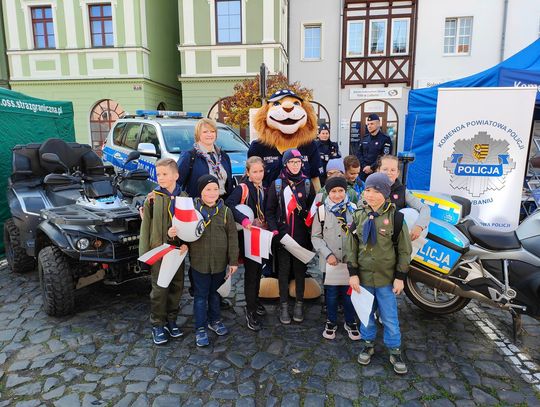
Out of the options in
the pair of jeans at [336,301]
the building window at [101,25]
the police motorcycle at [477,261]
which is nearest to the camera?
the police motorcycle at [477,261]

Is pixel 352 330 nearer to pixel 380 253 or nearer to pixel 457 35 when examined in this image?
pixel 380 253

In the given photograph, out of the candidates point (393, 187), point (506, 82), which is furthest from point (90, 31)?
A: point (393, 187)

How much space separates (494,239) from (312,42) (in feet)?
49.4

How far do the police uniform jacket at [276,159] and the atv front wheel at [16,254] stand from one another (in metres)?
3.08

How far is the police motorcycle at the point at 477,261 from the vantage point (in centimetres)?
281

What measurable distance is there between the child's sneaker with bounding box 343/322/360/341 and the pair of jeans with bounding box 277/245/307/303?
19.4 inches

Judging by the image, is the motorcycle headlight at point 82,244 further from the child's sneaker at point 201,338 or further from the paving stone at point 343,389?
the paving stone at point 343,389

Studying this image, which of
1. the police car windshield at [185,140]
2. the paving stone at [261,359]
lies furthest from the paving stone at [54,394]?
the police car windshield at [185,140]

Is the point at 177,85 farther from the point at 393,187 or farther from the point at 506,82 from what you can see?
the point at 393,187

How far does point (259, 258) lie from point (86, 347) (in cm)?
156

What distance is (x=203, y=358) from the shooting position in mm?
2932

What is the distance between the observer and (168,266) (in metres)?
2.95

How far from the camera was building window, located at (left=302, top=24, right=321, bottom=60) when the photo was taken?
53.1ft

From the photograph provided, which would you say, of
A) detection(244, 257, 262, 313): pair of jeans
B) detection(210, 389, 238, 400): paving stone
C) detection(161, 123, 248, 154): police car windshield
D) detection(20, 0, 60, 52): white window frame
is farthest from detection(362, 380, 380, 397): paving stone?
detection(20, 0, 60, 52): white window frame
